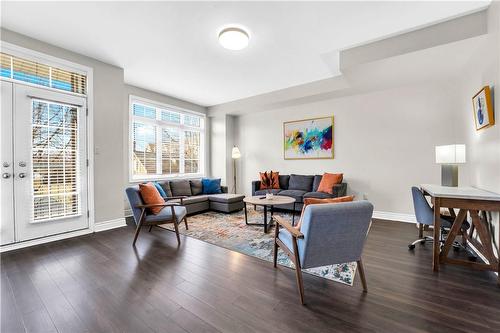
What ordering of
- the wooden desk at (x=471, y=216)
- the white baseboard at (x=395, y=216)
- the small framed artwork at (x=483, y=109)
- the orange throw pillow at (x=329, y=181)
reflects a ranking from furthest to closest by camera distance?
the orange throw pillow at (x=329, y=181) → the white baseboard at (x=395, y=216) → the small framed artwork at (x=483, y=109) → the wooden desk at (x=471, y=216)

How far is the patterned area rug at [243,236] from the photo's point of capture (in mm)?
2256

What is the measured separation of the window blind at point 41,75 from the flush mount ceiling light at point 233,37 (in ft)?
8.03

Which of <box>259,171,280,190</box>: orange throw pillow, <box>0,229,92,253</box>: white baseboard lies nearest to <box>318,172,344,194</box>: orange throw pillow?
<box>259,171,280,190</box>: orange throw pillow

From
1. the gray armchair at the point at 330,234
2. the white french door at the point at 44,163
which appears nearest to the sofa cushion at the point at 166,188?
the white french door at the point at 44,163

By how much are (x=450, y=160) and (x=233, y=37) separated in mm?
3281

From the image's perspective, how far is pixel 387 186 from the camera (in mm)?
4398

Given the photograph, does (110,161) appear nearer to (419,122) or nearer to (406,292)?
(406,292)

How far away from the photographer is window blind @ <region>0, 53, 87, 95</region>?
9.43 feet

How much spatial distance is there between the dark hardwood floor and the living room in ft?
→ 0.05

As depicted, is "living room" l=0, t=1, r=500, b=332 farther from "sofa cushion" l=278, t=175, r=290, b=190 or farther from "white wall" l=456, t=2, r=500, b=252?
"sofa cushion" l=278, t=175, r=290, b=190

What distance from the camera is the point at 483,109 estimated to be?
2494 mm

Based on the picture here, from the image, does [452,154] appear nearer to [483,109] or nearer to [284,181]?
[483,109]

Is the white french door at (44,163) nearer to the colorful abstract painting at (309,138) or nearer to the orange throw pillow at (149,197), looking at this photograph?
the orange throw pillow at (149,197)

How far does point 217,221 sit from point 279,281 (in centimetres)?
233
